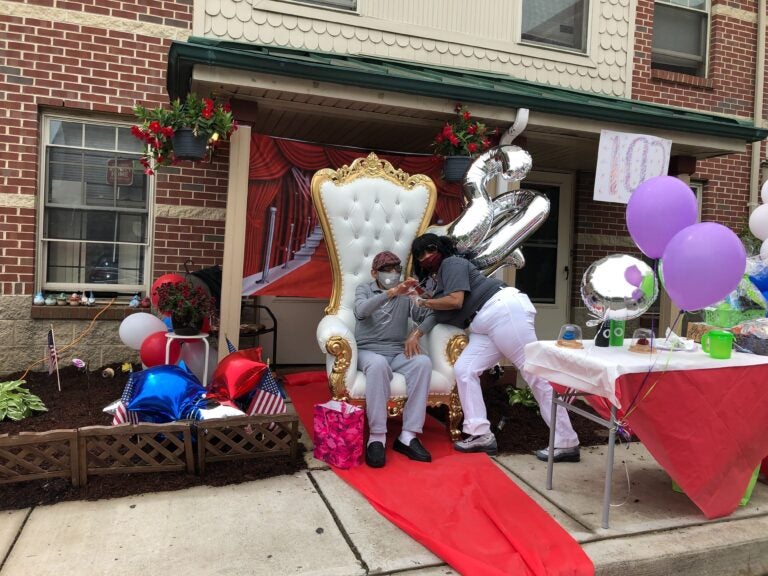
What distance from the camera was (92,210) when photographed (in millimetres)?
5398

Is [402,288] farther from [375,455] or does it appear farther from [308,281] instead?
[308,281]

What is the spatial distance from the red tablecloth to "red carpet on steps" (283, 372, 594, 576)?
2.30 feet

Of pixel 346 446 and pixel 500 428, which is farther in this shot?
pixel 500 428

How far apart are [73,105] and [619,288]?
4.96 metres

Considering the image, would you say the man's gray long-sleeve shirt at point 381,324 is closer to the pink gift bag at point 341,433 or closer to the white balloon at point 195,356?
the pink gift bag at point 341,433

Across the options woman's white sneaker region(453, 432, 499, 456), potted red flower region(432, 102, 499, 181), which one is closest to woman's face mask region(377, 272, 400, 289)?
woman's white sneaker region(453, 432, 499, 456)

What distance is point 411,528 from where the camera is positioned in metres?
2.71


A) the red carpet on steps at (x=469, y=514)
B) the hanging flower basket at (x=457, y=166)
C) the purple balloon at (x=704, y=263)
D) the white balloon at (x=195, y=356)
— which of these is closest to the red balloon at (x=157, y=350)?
the white balloon at (x=195, y=356)

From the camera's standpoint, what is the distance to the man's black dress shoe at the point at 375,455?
3.46 m

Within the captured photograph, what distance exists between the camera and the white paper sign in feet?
16.5

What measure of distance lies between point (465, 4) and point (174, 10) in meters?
3.04

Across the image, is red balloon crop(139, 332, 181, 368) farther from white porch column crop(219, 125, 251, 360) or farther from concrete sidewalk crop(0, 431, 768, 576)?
concrete sidewalk crop(0, 431, 768, 576)

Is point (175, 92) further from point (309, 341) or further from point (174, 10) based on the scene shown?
point (309, 341)

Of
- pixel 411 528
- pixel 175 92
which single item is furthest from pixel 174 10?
pixel 411 528
